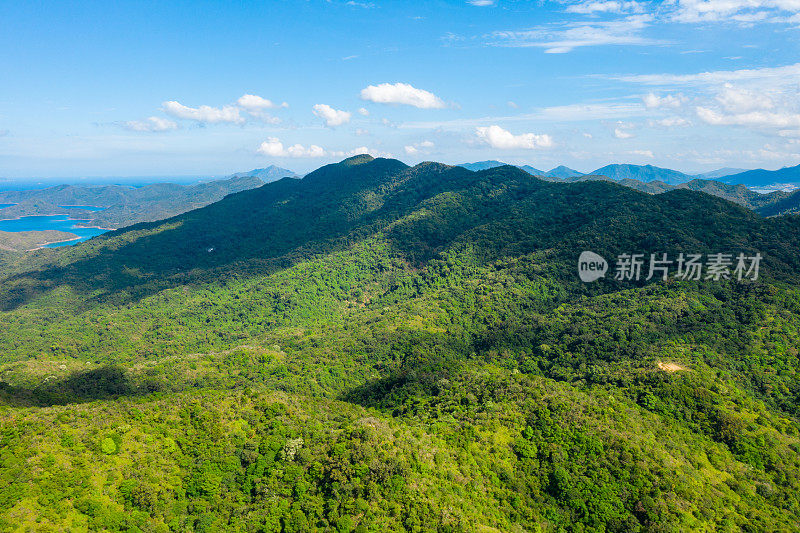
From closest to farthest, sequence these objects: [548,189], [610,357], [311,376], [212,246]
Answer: [610,357] < [311,376] < [548,189] < [212,246]

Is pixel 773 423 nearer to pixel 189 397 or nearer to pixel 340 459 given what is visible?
pixel 340 459

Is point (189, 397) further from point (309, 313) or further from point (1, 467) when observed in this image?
point (309, 313)

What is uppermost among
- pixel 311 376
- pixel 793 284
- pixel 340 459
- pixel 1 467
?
pixel 793 284

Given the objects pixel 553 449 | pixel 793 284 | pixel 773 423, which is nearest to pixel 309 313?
pixel 553 449

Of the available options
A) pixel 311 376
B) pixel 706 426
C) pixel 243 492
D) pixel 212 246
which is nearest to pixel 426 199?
pixel 212 246

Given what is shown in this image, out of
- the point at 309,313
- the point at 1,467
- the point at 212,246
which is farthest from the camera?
the point at 212,246

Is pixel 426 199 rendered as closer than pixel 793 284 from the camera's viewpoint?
No

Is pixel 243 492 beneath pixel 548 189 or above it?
beneath
